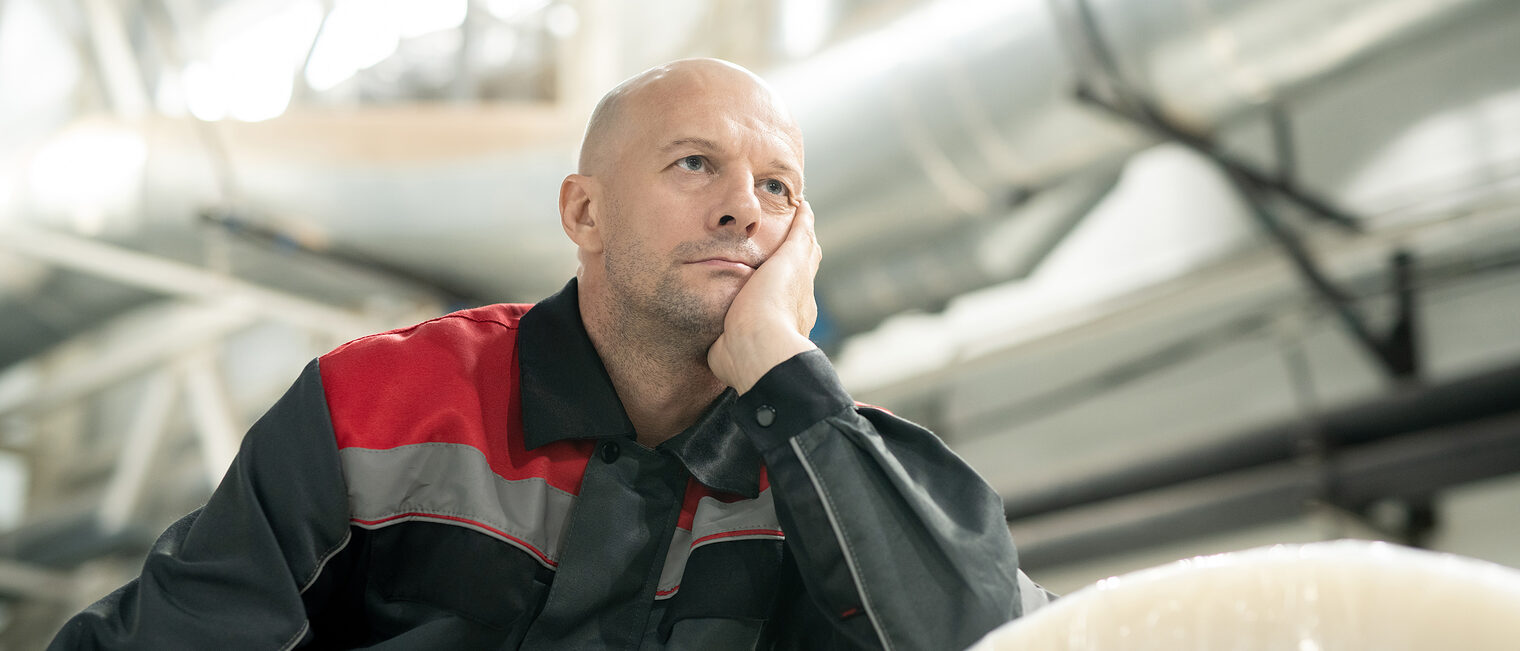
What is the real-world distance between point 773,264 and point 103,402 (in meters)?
5.93

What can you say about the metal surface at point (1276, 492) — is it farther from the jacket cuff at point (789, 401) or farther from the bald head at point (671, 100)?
the jacket cuff at point (789, 401)

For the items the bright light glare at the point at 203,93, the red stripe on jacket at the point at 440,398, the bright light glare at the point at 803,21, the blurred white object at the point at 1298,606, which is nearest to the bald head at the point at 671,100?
the red stripe on jacket at the point at 440,398

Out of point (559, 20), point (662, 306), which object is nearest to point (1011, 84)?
point (662, 306)

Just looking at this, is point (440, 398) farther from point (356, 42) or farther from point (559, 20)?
point (356, 42)

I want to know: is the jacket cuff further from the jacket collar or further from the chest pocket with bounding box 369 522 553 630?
the chest pocket with bounding box 369 522 553 630

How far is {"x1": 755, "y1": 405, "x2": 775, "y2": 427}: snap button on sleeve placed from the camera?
47.4 inches

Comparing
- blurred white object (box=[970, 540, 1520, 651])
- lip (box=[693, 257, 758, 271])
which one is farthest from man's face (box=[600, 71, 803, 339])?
blurred white object (box=[970, 540, 1520, 651])

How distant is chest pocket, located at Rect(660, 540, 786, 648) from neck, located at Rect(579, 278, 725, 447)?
19cm

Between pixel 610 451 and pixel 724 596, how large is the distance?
20 cm

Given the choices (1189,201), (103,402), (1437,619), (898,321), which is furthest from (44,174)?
(1437,619)

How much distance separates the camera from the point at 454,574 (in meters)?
1.25

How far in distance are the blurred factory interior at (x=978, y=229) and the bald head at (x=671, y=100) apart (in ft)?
5.19

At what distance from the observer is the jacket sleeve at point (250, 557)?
1105mm

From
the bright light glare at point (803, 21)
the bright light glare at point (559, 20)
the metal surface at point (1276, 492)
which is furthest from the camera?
the bright light glare at point (559, 20)
